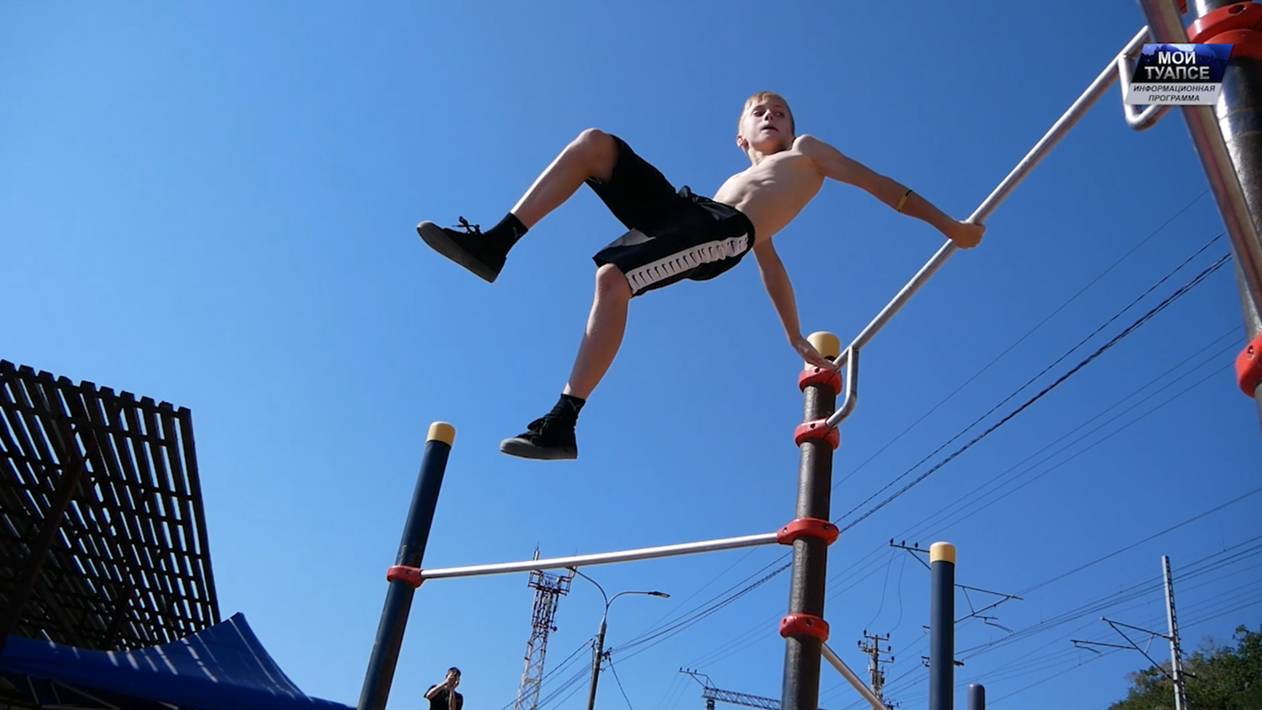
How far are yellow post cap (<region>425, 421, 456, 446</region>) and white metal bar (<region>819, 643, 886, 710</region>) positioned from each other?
221 cm

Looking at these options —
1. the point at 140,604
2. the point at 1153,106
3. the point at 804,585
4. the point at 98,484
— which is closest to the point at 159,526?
the point at 98,484

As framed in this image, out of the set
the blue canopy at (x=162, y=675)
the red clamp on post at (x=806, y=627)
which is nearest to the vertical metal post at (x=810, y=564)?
the red clamp on post at (x=806, y=627)

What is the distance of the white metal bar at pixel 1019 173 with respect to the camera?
2.27m

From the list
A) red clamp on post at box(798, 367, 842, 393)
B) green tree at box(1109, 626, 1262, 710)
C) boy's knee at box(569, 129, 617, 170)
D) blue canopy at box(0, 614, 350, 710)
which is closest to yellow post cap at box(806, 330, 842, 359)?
red clamp on post at box(798, 367, 842, 393)

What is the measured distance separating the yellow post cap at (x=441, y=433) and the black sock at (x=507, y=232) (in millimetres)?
2281

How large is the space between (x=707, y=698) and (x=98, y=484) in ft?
120

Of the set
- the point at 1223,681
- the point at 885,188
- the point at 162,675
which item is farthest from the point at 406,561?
the point at 1223,681

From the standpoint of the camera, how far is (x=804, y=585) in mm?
3586

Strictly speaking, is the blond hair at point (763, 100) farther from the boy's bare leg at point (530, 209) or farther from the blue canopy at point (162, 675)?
the blue canopy at point (162, 675)

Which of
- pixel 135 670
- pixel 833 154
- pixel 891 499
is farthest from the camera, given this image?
pixel 891 499

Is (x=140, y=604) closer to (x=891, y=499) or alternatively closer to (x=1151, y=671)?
(x=891, y=499)

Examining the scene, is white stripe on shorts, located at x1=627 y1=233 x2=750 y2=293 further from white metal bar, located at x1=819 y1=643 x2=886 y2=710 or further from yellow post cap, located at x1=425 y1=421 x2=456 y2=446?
yellow post cap, located at x1=425 y1=421 x2=456 y2=446

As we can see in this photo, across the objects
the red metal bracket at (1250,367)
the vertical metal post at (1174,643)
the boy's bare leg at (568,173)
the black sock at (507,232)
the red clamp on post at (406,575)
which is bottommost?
the red metal bracket at (1250,367)

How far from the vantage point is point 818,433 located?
3836 mm
